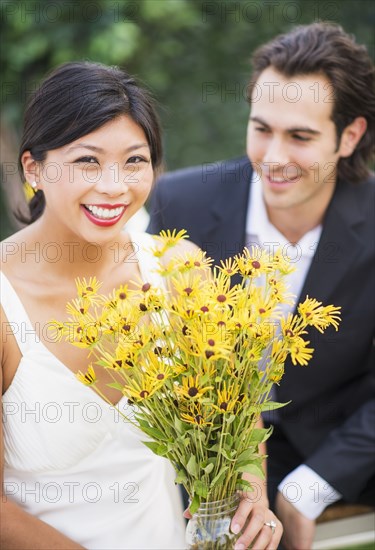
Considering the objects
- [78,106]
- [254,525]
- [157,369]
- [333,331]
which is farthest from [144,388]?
[333,331]

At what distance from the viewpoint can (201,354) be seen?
174cm

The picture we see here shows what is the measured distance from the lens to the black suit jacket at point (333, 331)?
3383 mm

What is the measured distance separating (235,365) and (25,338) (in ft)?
2.48

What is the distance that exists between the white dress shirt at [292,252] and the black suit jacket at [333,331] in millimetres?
66

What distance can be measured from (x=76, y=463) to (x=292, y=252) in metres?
1.53

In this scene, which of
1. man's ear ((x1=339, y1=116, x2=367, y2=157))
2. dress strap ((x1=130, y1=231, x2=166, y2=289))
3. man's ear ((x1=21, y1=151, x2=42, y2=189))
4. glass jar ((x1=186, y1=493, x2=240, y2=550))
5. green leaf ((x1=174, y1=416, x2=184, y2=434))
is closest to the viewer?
green leaf ((x1=174, y1=416, x2=184, y2=434))

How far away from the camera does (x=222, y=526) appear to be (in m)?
2.01

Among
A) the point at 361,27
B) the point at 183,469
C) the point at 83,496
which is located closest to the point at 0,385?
the point at 83,496

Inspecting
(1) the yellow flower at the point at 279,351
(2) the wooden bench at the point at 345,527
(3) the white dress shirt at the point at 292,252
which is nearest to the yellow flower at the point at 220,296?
(1) the yellow flower at the point at 279,351

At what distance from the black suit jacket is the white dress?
92 cm

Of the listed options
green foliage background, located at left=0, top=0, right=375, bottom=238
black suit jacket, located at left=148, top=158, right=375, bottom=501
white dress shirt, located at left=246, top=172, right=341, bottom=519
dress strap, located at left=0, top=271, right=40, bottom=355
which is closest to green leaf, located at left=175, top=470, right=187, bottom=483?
dress strap, located at left=0, top=271, right=40, bottom=355

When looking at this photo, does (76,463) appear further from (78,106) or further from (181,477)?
(78,106)

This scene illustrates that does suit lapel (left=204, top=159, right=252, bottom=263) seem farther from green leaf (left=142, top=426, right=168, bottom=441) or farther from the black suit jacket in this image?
green leaf (left=142, top=426, right=168, bottom=441)

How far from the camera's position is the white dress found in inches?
93.6
